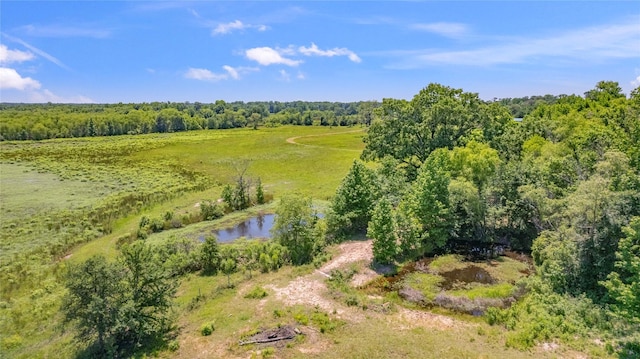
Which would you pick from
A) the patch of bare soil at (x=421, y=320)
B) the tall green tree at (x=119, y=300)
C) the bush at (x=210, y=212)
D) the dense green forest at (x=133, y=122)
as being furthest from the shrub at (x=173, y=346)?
the dense green forest at (x=133, y=122)

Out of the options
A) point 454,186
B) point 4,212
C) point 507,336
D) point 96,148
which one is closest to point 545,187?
point 454,186

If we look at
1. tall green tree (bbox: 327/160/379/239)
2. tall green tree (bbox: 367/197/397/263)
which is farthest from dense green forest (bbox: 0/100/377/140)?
tall green tree (bbox: 367/197/397/263)

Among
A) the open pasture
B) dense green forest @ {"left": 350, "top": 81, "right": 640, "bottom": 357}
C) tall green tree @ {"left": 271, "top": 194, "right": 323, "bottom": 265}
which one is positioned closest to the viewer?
dense green forest @ {"left": 350, "top": 81, "right": 640, "bottom": 357}

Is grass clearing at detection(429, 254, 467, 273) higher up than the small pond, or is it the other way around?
grass clearing at detection(429, 254, 467, 273)

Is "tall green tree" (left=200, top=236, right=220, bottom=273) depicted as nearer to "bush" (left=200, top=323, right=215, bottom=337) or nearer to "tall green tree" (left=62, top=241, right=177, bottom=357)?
"tall green tree" (left=62, top=241, right=177, bottom=357)

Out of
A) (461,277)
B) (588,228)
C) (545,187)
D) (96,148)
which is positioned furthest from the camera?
(96,148)

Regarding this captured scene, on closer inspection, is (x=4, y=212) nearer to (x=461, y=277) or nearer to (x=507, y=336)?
(x=461, y=277)
